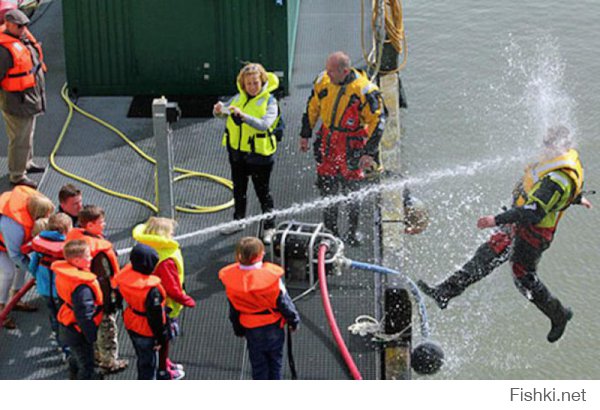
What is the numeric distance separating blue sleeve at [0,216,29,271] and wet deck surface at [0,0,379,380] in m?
0.71

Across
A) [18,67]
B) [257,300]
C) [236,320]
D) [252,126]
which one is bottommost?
[236,320]

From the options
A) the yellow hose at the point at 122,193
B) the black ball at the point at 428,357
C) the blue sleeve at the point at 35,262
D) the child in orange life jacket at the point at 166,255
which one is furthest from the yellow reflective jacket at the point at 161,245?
the yellow hose at the point at 122,193

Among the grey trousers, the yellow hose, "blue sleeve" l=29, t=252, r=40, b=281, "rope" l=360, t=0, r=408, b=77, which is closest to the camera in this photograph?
"blue sleeve" l=29, t=252, r=40, b=281

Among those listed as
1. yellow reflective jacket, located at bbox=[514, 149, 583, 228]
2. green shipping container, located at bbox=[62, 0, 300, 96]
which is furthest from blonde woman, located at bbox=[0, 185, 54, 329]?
green shipping container, located at bbox=[62, 0, 300, 96]

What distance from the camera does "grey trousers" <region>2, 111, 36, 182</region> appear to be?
987 cm

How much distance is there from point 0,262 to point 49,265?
3.07 feet

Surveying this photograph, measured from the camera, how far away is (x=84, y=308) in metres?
7.15

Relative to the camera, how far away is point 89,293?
716 cm

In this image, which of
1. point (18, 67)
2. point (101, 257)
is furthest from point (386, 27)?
point (101, 257)

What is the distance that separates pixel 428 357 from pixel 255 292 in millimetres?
1755

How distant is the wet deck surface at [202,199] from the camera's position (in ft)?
27.1

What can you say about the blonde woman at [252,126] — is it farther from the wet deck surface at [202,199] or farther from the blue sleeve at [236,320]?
the blue sleeve at [236,320]

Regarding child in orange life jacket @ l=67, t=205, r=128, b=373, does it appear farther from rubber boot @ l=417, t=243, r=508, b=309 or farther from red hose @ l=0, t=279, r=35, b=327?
rubber boot @ l=417, t=243, r=508, b=309

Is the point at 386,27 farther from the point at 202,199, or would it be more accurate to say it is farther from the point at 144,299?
the point at 144,299
